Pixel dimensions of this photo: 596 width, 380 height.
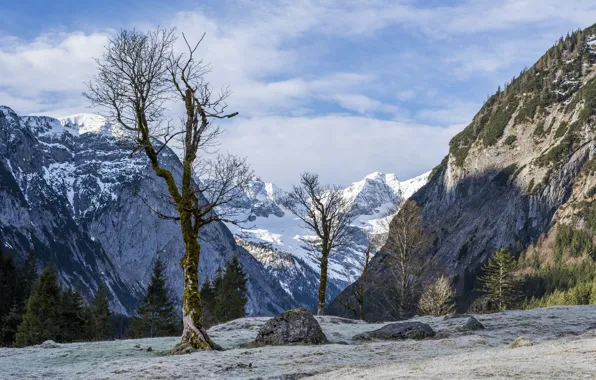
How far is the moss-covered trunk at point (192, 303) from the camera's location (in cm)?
2052

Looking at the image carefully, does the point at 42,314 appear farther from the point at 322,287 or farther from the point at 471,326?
the point at 471,326

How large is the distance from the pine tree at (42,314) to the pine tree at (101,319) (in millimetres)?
14998

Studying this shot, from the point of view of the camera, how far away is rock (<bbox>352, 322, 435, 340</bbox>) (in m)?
22.7

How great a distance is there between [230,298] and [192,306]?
204 ft

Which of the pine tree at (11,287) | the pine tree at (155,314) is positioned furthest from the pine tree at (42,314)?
the pine tree at (155,314)

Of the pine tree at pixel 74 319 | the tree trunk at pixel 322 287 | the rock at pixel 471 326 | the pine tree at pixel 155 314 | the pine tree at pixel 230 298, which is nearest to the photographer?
the rock at pixel 471 326

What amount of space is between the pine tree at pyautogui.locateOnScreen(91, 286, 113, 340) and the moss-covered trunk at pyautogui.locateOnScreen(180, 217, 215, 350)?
54878 mm

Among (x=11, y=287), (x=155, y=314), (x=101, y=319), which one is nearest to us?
(x=11, y=287)

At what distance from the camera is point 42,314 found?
5678 centimetres

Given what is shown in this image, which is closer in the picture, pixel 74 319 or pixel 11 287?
pixel 74 319

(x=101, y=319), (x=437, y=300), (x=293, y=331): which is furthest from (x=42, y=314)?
(x=293, y=331)

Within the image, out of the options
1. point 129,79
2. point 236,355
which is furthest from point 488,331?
point 129,79

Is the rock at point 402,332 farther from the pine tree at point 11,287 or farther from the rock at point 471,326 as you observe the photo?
the pine tree at point 11,287

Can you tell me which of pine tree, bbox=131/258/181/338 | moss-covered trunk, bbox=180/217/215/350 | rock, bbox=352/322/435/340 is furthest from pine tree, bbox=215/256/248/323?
moss-covered trunk, bbox=180/217/215/350
